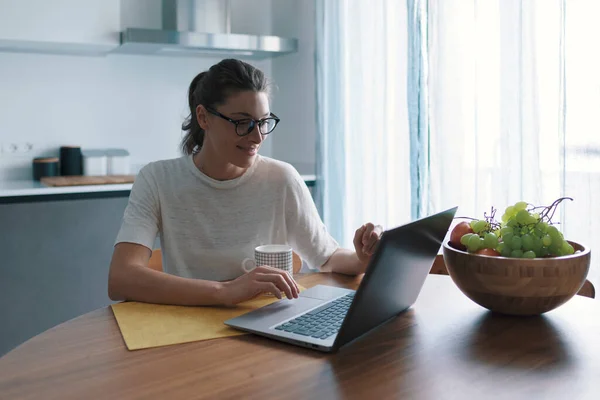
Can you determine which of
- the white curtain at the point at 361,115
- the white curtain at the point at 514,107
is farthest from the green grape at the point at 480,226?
the white curtain at the point at 361,115

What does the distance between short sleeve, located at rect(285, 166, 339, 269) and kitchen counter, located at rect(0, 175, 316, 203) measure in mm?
1362

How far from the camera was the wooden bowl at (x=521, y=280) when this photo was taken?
3.98 ft

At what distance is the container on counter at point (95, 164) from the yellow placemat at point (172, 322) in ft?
6.87

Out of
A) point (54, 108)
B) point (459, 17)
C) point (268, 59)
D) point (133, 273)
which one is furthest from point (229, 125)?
point (268, 59)

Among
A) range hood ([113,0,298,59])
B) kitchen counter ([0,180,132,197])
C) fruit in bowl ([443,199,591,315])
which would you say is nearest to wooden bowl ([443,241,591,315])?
fruit in bowl ([443,199,591,315])

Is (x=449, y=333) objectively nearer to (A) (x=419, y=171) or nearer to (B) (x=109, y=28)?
(A) (x=419, y=171)

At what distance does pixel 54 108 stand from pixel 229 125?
6.61 feet

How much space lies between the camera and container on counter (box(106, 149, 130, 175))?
346 centimetres

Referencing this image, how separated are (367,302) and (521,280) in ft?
1.06

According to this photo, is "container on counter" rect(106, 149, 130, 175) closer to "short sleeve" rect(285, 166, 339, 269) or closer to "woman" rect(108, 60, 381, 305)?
"woman" rect(108, 60, 381, 305)

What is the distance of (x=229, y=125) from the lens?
179cm

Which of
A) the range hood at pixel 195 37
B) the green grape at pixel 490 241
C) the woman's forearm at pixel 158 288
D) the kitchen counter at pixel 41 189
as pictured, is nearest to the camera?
the green grape at pixel 490 241

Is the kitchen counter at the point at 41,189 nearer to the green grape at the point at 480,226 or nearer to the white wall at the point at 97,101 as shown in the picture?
the white wall at the point at 97,101

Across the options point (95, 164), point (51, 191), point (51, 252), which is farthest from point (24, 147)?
point (51, 252)
